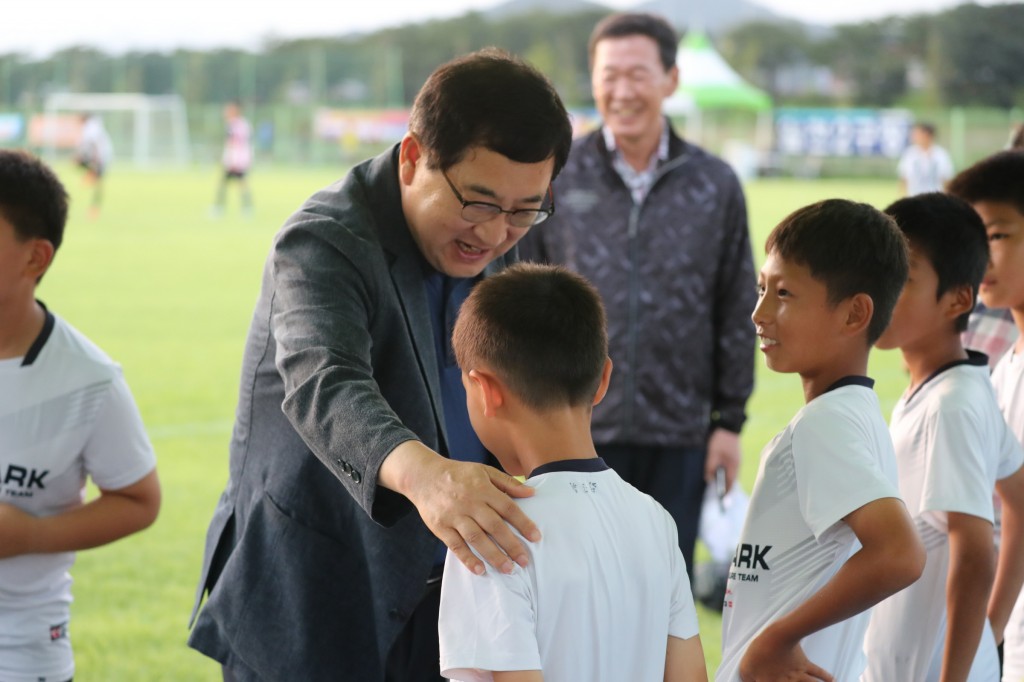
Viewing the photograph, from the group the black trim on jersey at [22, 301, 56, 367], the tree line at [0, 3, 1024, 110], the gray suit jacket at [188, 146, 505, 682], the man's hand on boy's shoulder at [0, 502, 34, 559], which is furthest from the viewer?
the tree line at [0, 3, 1024, 110]

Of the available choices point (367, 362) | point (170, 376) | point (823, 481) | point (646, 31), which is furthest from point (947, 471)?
point (170, 376)

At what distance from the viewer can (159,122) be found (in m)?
46.5

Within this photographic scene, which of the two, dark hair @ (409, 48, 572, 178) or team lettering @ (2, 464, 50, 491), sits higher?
dark hair @ (409, 48, 572, 178)

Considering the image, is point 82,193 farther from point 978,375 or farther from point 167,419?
point 978,375

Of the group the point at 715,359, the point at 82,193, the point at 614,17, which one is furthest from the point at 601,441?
the point at 82,193

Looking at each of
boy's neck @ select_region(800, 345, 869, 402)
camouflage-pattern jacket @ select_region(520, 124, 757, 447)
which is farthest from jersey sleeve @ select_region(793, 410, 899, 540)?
camouflage-pattern jacket @ select_region(520, 124, 757, 447)

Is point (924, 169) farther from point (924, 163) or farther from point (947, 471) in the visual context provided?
point (947, 471)

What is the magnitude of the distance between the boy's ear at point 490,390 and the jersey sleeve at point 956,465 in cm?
116

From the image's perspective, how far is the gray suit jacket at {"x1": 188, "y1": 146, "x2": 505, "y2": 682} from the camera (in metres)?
2.26

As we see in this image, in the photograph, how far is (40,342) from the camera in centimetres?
285

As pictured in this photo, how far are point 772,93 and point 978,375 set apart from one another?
265ft

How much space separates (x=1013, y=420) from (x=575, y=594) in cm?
180

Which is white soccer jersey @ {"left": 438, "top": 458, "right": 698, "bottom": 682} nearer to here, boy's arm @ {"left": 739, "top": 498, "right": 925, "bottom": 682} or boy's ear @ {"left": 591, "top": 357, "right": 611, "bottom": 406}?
boy's ear @ {"left": 591, "top": 357, "right": 611, "bottom": 406}

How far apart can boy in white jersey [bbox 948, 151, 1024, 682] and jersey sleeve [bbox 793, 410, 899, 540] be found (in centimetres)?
104
